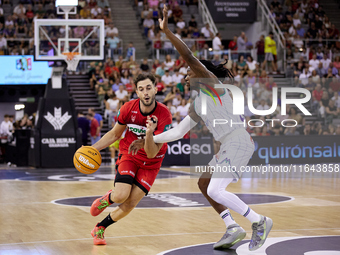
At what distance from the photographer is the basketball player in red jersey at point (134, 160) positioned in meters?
6.76

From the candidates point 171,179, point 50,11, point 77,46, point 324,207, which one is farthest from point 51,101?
point 324,207

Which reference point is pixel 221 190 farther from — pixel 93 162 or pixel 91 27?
pixel 91 27

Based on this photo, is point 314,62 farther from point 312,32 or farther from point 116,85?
point 116,85

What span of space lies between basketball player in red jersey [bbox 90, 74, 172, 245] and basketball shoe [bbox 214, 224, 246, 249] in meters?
1.15

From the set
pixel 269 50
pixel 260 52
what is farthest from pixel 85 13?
pixel 269 50

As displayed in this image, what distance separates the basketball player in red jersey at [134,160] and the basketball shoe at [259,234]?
151cm

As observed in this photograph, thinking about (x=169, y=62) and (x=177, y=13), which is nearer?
(x=169, y=62)

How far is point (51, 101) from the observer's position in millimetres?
19156

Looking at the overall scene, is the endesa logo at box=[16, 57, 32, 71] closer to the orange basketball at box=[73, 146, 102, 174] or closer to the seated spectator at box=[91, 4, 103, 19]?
the seated spectator at box=[91, 4, 103, 19]

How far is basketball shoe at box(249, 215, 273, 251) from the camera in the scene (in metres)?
5.99

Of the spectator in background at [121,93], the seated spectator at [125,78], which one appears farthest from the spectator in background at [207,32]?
the spectator in background at [121,93]

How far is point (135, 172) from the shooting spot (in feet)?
22.7

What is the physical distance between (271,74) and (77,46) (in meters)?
9.49

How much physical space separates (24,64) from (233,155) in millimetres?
19211
